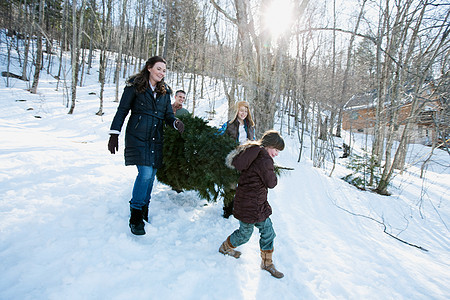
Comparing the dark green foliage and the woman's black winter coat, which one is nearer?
the woman's black winter coat

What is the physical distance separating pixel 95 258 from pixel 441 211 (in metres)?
8.77

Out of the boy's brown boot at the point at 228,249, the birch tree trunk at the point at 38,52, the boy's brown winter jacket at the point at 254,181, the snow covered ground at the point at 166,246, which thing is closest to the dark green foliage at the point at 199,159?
the snow covered ground at the point at 166,246

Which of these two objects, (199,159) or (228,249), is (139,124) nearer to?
(199,159)

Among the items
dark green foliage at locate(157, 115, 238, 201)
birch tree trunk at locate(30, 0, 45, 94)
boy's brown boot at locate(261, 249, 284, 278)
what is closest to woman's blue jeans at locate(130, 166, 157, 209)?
dark green foliage at locate(157, 115, 238, 201)

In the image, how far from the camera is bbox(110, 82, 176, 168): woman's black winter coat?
92.4 inches

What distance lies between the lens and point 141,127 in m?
2.37

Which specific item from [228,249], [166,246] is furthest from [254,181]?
[166,246]

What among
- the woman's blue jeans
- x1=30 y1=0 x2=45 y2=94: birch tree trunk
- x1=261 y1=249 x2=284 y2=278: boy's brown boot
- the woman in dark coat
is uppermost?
x1=30 y1=0 x2=45 y2=94: birch tree trunk

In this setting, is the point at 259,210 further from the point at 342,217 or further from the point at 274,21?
the point at 274,21

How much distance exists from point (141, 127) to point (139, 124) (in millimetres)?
39

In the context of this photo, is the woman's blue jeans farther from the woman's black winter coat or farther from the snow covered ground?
the snow covered ground

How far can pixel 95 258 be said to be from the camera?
1.96m

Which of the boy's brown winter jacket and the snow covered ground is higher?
the boy's brown winter jacket

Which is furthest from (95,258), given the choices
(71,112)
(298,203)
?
(71,112)
